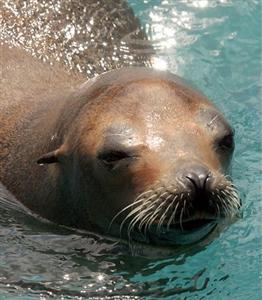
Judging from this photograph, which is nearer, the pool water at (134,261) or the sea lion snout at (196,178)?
the sea lion snout at (196,178)

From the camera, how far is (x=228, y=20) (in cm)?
1092

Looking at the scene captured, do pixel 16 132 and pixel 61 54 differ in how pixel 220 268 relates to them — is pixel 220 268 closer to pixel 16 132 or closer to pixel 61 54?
pixel 16 132

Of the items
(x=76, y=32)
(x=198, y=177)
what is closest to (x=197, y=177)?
(x=198, y=177)

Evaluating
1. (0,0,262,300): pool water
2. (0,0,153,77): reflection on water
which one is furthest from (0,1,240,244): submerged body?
(0,0,153,77): reflection on water

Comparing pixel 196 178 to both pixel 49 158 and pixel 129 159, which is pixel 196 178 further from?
pixel 49 158

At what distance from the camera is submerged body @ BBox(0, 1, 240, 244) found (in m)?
5.88

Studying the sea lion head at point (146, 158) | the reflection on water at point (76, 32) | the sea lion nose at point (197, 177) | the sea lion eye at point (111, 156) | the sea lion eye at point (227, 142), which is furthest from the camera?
the reflection on water at point (76, 32)

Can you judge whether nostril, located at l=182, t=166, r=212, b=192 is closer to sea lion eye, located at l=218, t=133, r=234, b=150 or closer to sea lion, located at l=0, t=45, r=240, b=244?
sea lion, located at l=0, t=45, r=240, b=244

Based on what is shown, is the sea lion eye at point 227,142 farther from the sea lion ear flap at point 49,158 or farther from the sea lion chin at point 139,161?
Result: the sea lion ear flap at point 49,158

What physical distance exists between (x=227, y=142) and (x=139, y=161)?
0.63m

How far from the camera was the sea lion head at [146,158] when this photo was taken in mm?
5844

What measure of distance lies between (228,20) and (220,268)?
4.50m

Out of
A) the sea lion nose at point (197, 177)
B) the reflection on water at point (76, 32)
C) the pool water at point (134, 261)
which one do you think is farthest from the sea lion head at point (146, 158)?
the reflection on water at point (76, 32)

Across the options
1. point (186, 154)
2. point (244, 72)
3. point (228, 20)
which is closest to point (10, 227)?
point (186, 154)
